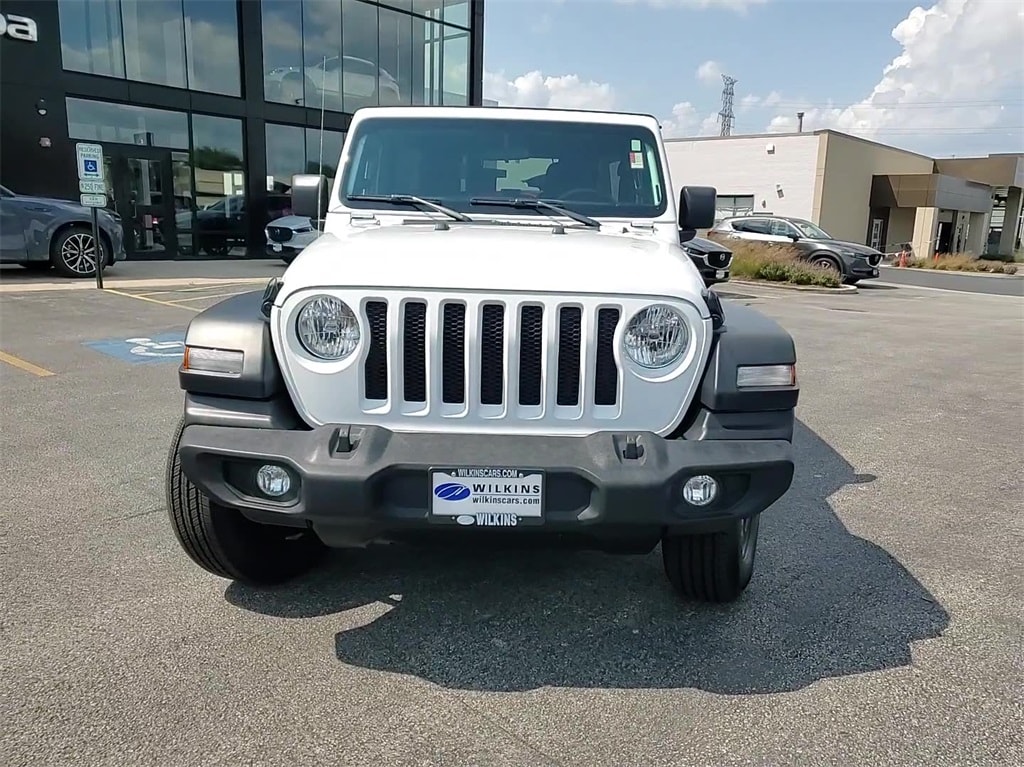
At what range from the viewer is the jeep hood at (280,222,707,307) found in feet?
8.23

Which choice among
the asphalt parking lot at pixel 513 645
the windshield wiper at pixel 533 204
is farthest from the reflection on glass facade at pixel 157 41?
the windshield wiper at pixel 533 204

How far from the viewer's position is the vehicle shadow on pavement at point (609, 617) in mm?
2697

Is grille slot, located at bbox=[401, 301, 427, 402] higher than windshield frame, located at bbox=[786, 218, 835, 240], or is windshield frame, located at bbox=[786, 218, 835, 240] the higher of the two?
windshield frame, located at bbox=[786, 218, 835, 240]

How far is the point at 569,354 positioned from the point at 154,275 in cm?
1410

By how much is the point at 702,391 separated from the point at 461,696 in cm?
125

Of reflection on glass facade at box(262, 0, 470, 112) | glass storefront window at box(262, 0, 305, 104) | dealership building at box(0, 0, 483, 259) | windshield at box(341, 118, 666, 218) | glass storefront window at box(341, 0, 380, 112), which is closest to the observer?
windshield at box(341, 118, 666, 218)

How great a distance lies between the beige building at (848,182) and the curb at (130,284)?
25.4m

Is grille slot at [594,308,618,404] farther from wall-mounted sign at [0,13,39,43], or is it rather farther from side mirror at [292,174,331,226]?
wall-mounted sign at [0,13,39,43]

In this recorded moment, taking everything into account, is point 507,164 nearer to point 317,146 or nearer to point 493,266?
point 493,266

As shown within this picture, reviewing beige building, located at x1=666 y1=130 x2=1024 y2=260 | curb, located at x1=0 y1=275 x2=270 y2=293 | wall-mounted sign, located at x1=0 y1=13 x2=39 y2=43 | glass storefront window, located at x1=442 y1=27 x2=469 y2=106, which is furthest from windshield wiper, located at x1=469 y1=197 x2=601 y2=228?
beige building, located at x1=666 y1=130 x2=1024 y2=260

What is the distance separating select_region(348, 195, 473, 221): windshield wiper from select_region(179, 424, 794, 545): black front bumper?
1390mm

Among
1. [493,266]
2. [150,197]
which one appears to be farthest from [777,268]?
[493,266]

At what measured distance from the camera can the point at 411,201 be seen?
12.0 ft

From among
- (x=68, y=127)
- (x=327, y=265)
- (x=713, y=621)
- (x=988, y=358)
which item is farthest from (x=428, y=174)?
(x=68, y=127)
